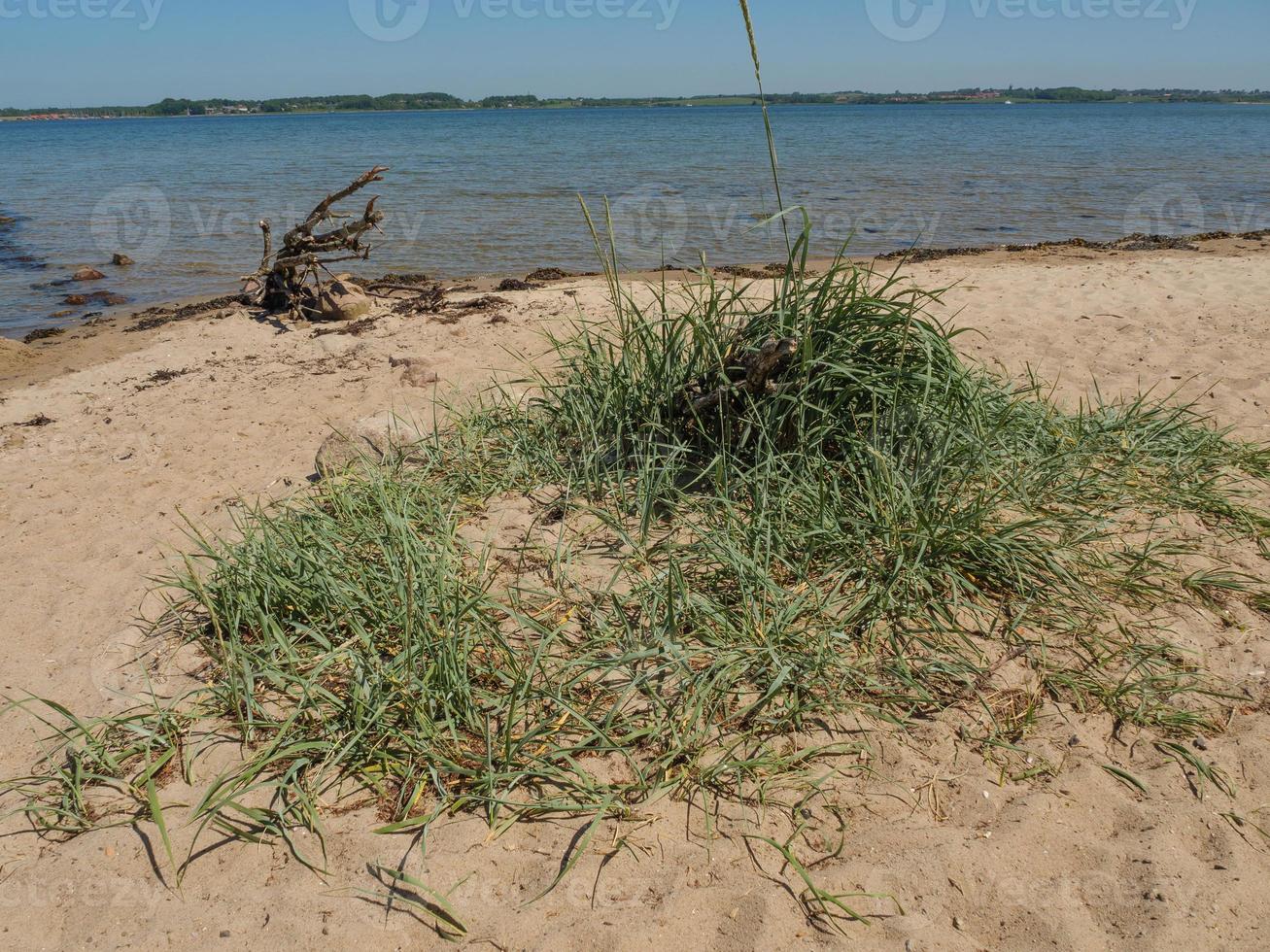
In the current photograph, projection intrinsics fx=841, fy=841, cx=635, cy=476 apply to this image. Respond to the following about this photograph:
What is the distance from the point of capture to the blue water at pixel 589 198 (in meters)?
11.0

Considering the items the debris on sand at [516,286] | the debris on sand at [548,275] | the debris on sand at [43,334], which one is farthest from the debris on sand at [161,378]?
the debris on sand at [548,275]

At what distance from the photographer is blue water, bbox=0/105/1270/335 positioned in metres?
11.0

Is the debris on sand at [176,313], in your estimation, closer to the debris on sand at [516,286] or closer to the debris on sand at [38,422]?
the debris on sand at [516,286]

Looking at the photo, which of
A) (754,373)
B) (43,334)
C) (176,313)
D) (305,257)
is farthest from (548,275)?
(754,373)

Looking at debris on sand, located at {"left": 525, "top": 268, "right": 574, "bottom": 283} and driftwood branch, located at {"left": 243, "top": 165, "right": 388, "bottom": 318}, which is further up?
driftwood branch, located at {"left": 243, "top": 165, "right": 388, "bottom": 318}

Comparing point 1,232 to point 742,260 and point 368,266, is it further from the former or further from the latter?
point 742,260

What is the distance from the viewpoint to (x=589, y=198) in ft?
53.8

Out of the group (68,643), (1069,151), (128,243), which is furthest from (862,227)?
(1069,151)

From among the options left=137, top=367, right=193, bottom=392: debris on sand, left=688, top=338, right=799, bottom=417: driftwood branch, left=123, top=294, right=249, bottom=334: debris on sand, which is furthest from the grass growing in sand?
left=123, top=294, right=249, bottom=334: debris on sand

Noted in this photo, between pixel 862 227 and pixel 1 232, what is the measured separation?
13781 mm

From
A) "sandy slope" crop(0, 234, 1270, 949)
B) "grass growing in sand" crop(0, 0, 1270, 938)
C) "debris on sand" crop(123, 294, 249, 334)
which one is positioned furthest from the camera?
"debris on sand" crop(123, 294, 249, 334)

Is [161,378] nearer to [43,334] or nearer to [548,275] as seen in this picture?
[43,334]

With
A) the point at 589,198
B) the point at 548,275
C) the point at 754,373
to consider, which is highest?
the point at 589,198

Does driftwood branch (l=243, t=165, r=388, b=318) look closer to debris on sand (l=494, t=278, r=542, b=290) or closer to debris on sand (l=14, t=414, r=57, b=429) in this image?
debris on sand (l=494, t=278, r=542, b=290)
